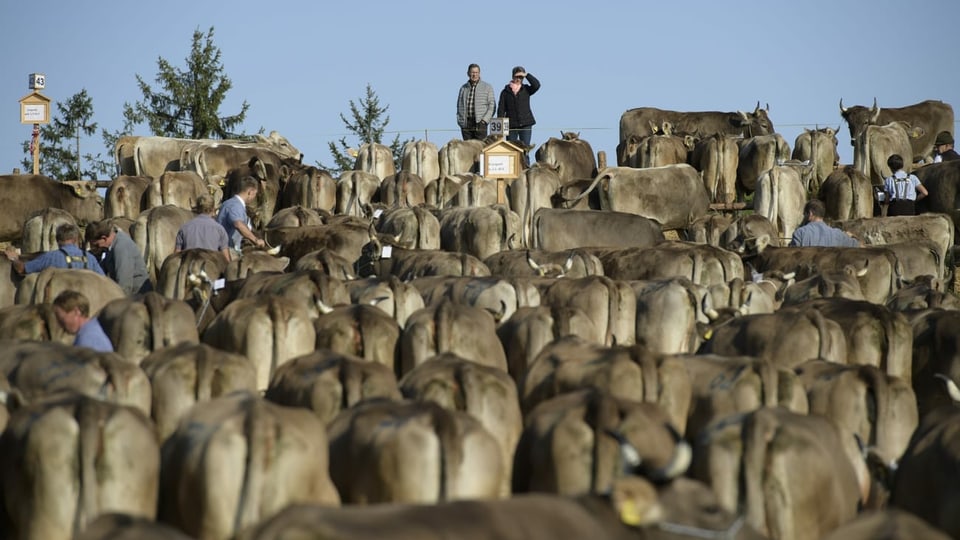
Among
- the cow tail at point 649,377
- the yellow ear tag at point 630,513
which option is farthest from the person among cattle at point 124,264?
the yellow ear tag at point 630,513

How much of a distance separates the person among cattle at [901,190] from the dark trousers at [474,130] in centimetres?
966

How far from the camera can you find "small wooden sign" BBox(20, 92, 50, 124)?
29.9 m

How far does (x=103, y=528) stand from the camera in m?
7.26

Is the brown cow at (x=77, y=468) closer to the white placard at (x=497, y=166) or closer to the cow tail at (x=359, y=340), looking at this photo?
the cow tail at (x=359, y=340)

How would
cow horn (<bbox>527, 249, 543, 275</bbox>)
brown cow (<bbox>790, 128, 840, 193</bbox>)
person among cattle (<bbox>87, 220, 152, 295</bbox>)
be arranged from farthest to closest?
1. brown cow (<bbox>790, 128, 840, 193</bbox>)
2. cow horn (<bbox>527, 249, 543, 275</bbox>)
3. person among cattle (<bbox>87, 220, 152, 295</bbox>)

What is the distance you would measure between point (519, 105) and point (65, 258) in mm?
16715

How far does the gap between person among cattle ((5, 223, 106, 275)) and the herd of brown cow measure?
549 millimetres

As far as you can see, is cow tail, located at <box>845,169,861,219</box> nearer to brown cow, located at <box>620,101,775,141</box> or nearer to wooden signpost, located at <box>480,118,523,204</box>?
wooden signpost, located at <box>480,118,523,204</box>

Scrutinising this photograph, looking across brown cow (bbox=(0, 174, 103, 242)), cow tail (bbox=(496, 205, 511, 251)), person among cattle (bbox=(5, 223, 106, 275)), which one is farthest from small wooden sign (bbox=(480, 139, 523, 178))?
person among cattle (bbox=(5, 223, 106, 275))

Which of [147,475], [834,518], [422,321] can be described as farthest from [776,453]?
[422,321]

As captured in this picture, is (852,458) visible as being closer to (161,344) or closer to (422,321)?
(422,321)

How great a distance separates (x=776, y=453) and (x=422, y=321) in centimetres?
563

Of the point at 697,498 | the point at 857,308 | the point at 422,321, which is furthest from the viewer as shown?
the point at 857,308

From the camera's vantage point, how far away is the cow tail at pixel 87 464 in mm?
9547
